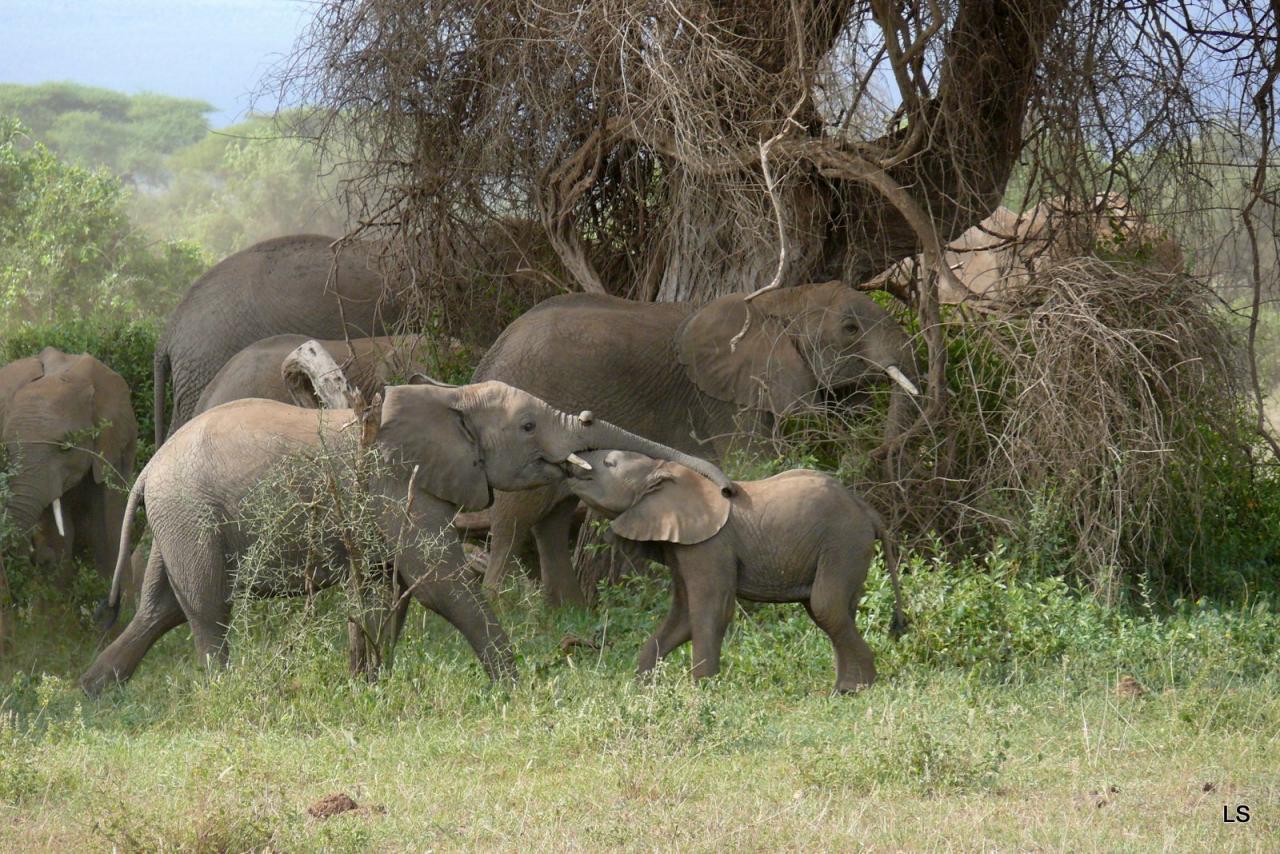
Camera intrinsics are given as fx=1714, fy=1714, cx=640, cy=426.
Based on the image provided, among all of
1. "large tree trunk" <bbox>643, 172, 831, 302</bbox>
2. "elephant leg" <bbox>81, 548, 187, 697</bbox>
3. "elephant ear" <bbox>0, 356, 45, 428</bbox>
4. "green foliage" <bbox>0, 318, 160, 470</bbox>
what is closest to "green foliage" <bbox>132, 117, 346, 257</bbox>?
"green foliage" <bbox>0, 318, 160, 470</bbox>

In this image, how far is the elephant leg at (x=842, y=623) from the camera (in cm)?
722

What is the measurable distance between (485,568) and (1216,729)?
497 centimetres

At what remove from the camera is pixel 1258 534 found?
10.0 meters

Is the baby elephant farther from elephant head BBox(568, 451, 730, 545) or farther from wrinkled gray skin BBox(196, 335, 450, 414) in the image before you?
wrinkled gray skin BBox(196, 335, 450, 414)

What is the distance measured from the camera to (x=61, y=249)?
1108 inches

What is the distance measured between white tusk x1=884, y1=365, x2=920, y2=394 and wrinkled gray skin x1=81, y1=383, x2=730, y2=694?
6.91 ft

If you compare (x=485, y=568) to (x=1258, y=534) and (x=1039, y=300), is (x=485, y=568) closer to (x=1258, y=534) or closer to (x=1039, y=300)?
(x=1039, y=300)

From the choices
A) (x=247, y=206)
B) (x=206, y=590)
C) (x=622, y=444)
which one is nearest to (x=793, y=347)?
(x=622, y=444)

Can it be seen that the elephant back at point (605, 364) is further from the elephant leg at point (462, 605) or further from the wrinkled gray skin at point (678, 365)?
the elephant leg at point (462, 605)

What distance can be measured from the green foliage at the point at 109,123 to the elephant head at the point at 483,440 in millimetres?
57132

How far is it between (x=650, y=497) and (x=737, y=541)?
0.41 meters

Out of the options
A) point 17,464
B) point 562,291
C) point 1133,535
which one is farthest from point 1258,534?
point 17,464

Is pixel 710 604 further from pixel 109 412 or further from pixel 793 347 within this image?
pixel 109 412

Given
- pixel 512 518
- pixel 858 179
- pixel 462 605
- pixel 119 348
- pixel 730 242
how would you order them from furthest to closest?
pixel 119 348 < pixel 730 242 < pixel 512 518 < pixel 858 179 < pixel 462 605
